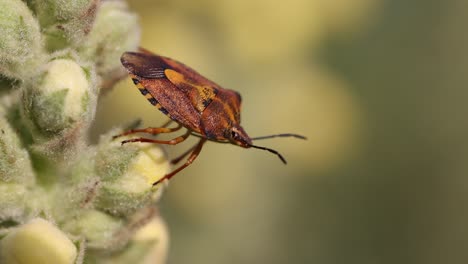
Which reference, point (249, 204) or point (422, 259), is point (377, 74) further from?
point (249, 204)

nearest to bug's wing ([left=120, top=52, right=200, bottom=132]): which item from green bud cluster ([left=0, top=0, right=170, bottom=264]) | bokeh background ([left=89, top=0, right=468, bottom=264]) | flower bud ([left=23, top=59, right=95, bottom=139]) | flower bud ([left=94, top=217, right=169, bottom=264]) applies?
green bud cluster ([left=0, top=0, right=170, bottom=264])

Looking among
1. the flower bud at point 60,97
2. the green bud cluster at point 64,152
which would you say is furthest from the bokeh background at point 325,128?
the flower bud at point 60,97

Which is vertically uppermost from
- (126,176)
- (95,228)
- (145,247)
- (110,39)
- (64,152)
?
(110,39)

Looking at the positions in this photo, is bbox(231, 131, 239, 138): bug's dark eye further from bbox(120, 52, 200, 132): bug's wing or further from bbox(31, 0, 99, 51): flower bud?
bbox(31, 0, 99, 51): flower bud

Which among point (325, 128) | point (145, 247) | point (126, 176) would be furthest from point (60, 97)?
point (325, 128)

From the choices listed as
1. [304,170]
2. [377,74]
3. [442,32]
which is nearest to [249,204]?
[304,170]

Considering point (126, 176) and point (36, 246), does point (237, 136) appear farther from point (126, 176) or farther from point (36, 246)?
point (36, 246)

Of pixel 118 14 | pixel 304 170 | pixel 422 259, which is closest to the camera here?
pixel 118 14
